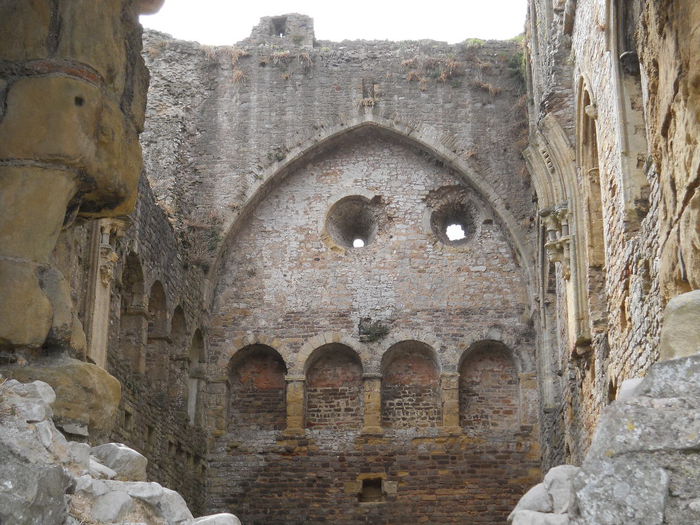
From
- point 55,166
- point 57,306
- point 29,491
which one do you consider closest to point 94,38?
point 55,166

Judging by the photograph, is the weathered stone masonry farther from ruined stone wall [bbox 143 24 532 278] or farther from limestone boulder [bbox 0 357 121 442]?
limestone boulder [bbox 0 357 121 442]

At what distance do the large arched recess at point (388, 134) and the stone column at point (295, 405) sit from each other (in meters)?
1.82

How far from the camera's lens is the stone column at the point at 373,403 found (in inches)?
650

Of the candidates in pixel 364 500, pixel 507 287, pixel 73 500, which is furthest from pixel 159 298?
pixel 73 500

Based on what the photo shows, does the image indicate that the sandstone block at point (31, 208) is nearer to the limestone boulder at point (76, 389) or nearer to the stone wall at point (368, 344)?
the limestone boulder at point (76, 389)

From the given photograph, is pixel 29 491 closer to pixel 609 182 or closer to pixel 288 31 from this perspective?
pixel 609 182

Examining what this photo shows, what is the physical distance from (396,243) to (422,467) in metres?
3.53

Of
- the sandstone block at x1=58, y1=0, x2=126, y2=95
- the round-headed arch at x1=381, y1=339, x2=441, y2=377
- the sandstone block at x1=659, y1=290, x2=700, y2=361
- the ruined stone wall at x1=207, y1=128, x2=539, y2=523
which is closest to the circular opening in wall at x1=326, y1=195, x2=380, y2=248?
the ruined stone wall at x1=207, y1=128, x2=539, y2=523

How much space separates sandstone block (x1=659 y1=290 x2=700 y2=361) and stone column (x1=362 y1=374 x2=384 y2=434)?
13.3 metres

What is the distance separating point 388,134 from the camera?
59.3 ft

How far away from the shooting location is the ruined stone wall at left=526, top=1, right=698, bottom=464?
16.6 feet

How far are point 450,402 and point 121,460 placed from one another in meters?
12.0

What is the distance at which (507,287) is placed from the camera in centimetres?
1722

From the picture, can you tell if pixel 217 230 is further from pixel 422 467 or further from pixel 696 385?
pixel 696 385
